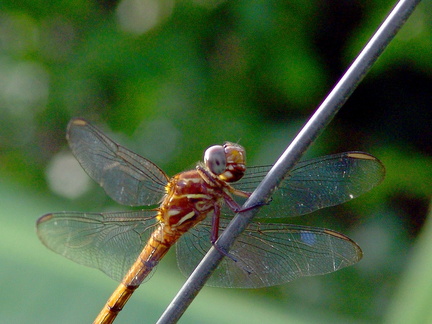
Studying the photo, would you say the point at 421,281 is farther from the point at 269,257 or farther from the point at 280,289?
the point at 280,289

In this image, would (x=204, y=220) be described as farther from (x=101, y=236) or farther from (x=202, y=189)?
(x=101, y=236)

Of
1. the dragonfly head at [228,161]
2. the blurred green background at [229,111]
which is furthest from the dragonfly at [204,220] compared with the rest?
the blurred green background at [229,111]

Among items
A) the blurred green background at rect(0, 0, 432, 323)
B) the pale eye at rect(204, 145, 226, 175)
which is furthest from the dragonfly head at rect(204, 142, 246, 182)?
the blurred green background at rect(0, 0, 432, 323)

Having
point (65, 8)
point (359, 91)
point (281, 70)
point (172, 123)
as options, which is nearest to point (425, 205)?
point (359, 91)

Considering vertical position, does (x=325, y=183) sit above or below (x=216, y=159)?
above

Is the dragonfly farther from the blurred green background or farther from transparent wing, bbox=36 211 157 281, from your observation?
the blurred green background

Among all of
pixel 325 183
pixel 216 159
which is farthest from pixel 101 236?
pixel 325 183
